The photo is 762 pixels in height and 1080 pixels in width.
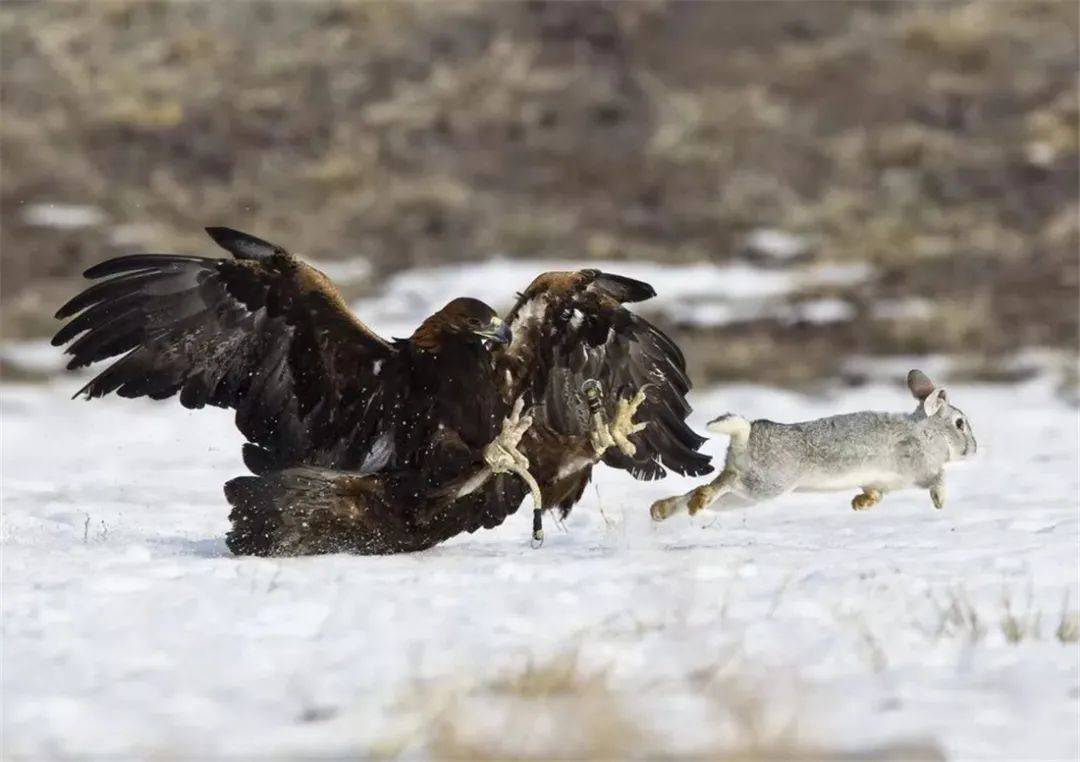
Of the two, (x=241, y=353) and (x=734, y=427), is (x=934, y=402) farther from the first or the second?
(x=241, y=353)

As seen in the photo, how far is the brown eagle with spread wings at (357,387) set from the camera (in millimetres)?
6129

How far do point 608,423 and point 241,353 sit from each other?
138cm

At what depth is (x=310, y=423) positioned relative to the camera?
250 inches

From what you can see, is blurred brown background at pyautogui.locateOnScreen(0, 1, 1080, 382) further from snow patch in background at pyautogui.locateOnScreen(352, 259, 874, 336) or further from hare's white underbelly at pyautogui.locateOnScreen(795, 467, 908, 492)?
hare's white underbelly at pyautogui.locateOnScreen(795, 467, 908, 492)

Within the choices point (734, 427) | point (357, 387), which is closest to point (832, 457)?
point (734, 427)

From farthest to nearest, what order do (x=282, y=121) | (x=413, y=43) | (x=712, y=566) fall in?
(x=413, y=43) → (x=282, y=121) → (x=712, y=566)

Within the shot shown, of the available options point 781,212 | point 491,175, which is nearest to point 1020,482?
point 781,212

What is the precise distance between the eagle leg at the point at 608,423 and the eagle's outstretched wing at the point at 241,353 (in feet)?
2.49

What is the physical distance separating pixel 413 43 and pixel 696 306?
5870mm

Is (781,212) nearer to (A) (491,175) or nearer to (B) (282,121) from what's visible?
(A) (491,175)

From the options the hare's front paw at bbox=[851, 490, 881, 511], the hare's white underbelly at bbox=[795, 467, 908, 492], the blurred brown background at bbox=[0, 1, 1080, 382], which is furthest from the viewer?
the blurred brown background at bbox=[0, 1, 1080, 382]

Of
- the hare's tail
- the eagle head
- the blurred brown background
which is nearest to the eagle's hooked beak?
the eagle head

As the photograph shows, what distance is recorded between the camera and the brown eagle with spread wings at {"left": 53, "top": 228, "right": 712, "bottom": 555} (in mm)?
6129

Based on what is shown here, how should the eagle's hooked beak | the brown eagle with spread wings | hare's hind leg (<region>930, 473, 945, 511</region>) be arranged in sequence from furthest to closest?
hare's hind leg (<region>930, 473, 945, 511</region>) < the brown eagle with spread wings < the eagle's hooked beak
